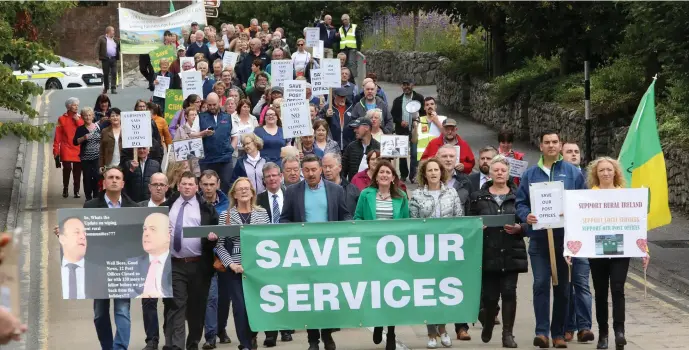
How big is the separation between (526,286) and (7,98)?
8.76 metres

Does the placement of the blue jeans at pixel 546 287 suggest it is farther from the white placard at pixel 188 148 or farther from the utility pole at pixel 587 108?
the utility pole at pixel 587 108

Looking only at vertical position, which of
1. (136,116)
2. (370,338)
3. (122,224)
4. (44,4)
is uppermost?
(44,4)

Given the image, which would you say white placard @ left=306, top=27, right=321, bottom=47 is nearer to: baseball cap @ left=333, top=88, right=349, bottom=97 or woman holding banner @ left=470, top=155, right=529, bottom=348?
baseball cap @ left=333, top=88, right=349, bottom=97

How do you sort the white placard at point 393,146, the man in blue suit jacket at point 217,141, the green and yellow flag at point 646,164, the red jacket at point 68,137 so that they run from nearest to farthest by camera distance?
the green and yellow flag at point 646,164 → the white placard at point 393,146 → the man in blue suit jacket at point 217,141 → the red jacket at point 68,137

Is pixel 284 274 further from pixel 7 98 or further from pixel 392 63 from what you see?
pixel 392 63

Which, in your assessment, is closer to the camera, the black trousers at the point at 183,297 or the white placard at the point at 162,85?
the black trousers at the point at 183,297

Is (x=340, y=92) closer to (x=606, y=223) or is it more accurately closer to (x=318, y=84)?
(x=318, y=84)

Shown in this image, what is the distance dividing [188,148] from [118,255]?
6293 mm

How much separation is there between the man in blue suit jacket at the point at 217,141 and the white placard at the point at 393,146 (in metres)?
2.54

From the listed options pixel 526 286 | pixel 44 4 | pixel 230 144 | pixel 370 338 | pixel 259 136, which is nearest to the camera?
pixel 370 338

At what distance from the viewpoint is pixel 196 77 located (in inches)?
945

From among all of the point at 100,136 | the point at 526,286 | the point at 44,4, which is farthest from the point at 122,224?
the point at 44,4

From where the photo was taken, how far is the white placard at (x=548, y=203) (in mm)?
12500

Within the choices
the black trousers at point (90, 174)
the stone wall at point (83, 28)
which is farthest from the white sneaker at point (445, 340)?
the stone wall at point (83, 28)
